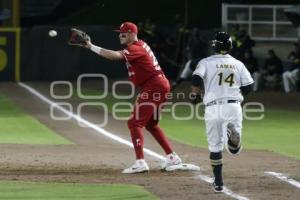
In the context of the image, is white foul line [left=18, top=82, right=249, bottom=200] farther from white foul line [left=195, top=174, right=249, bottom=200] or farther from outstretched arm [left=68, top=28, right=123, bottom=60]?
outstretched arm [left=68, top=28, right=123, bottom=60]

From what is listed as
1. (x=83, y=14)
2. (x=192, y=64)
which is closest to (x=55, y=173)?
(x=192, y=64)

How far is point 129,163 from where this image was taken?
1284 cm

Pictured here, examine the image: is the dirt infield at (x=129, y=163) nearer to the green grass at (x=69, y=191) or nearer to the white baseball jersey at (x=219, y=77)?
the green grass at (x=69, y=191)

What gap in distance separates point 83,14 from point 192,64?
1363cm

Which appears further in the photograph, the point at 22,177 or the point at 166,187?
the point at 22,177

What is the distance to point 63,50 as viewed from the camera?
30156 millimetres

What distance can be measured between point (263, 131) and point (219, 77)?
769 cm

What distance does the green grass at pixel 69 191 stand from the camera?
969 centimetres

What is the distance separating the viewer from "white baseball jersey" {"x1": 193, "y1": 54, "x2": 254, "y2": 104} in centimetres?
1023

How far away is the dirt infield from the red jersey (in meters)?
1.27

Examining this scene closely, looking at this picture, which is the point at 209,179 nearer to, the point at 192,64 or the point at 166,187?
the point at 166,187

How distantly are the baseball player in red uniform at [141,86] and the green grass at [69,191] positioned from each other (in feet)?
4.08

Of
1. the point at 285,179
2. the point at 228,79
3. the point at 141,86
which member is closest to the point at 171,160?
the point at 141,86

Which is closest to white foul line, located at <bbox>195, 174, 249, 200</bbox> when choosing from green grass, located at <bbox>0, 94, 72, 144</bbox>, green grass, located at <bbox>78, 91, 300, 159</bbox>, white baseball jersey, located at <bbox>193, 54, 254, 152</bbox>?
white baseball jersey, located at <bbox>193, 54, 254, 152</bbox>
